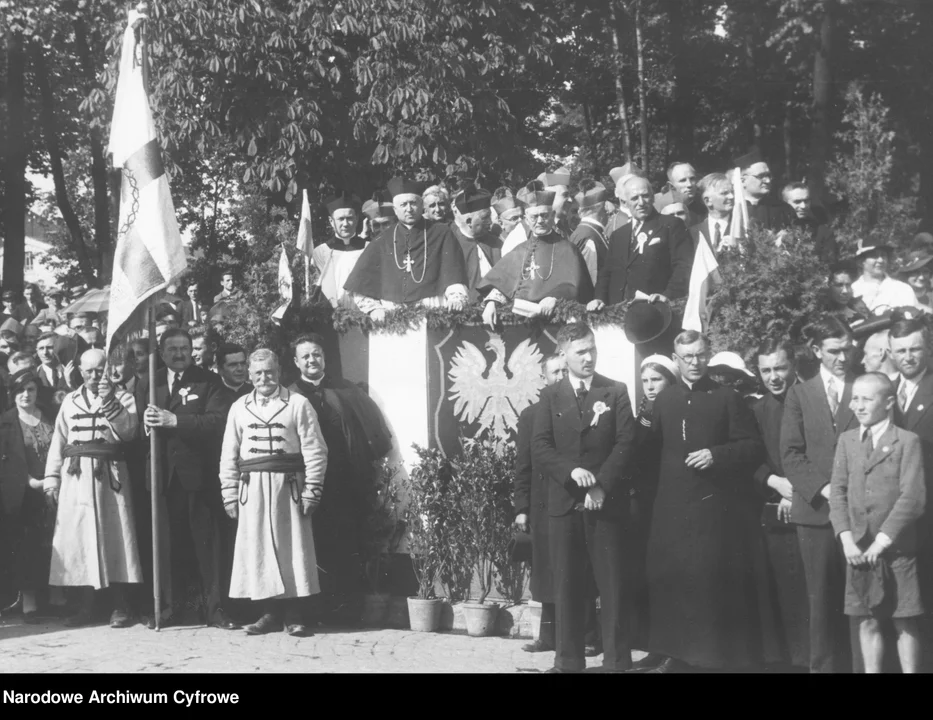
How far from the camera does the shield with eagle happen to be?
9.52 metres

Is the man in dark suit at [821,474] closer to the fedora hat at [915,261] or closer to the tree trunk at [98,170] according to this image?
the fedora hat at [915,261]

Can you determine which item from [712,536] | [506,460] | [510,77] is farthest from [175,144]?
[712,536]

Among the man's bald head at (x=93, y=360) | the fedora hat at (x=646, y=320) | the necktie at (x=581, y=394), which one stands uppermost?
the fedora hat at (x=646, y=320)

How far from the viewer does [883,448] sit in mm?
6840

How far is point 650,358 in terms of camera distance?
27.2ft

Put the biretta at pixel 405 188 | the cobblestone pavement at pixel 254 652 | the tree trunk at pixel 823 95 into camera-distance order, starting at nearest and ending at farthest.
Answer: the cobblestone pavement at pixel 254 652 → the biretta at pixel 405 188 → the tree trunk at pixel 823 95

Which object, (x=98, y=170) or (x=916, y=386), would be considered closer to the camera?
(x=916, y=386)

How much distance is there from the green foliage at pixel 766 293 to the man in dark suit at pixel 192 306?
596 centimetres

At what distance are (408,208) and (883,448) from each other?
466 centimetres

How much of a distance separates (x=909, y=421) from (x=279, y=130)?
9.81 metres

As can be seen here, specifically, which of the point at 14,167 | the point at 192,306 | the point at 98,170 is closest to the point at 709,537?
the point at 192,306

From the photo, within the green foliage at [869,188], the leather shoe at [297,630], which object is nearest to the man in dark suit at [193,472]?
the leather shoe at [297,630]

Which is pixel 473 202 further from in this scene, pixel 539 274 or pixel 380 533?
pixel 380 533

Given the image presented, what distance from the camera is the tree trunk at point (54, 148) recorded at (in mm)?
25625
